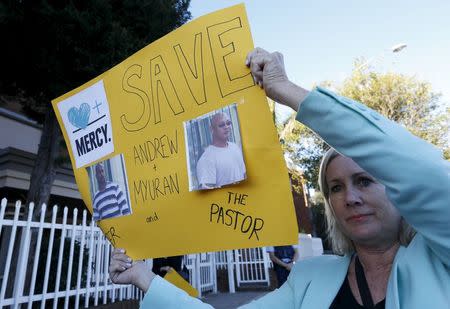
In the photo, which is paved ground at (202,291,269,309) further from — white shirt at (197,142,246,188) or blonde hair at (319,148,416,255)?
white shirt at (197,142,246,188)

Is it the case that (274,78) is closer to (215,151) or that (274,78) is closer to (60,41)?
(215,151)

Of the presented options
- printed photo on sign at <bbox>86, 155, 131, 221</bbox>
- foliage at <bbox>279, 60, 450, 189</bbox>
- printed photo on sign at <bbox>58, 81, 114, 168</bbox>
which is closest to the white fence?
printed photo on sign at <bbox>58, 81, 114, 168</bbox>

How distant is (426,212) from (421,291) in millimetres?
254

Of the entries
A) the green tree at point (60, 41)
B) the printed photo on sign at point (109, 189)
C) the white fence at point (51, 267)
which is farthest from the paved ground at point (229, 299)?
the printed photo on sign at point (109, 189)

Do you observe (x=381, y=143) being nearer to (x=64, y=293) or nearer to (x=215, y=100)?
(x=215, y=100)

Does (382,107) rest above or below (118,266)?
above

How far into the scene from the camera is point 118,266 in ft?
4.92

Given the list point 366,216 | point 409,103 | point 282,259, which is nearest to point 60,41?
point 366,216

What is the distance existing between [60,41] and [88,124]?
3.68m

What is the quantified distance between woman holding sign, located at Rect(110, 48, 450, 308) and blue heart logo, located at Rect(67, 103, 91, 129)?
823 millimetres

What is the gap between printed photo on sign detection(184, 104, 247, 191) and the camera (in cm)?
140

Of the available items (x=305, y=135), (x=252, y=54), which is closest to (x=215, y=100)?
(x=252, y=54)

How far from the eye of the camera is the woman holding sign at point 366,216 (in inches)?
33.6

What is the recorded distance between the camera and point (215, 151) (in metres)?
1.46
